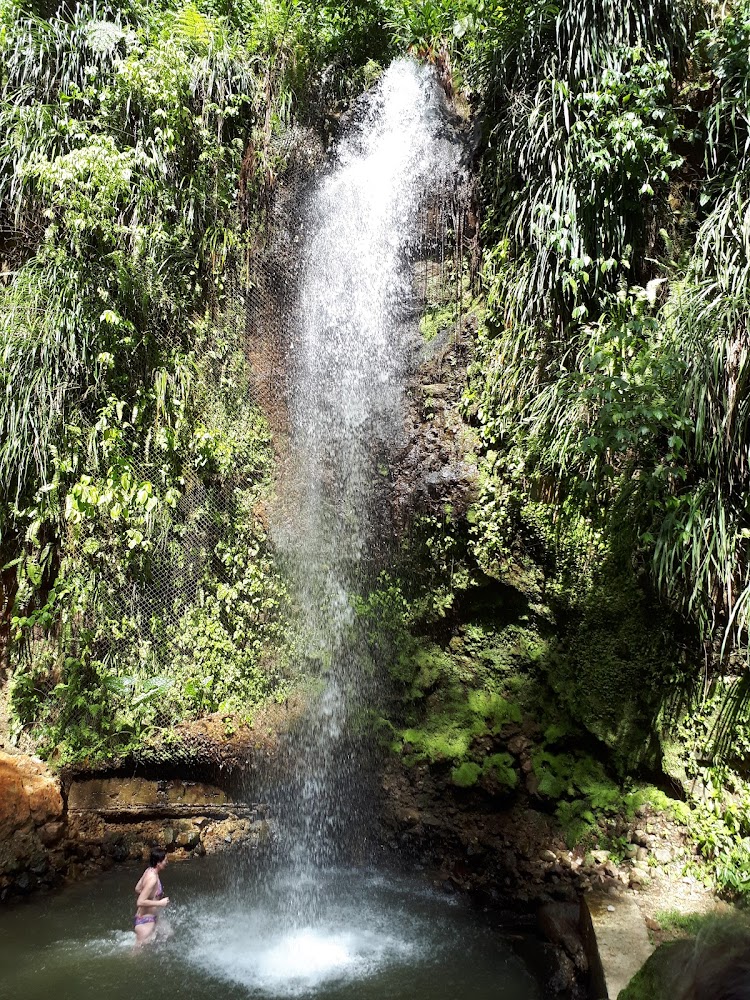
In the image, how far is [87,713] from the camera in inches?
206

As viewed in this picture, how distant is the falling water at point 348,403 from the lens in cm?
526

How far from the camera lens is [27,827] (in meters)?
4.61

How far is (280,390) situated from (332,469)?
35.9 inches

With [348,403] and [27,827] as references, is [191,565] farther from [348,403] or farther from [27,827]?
[27,827]

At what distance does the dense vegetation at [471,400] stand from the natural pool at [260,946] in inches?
36.2

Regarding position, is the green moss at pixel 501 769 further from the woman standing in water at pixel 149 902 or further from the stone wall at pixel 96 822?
the woman standing in water at pixel 149 902

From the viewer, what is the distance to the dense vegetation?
14.2 feet

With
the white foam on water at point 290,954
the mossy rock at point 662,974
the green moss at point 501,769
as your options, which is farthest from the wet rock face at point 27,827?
the mossy rock at point 662,974

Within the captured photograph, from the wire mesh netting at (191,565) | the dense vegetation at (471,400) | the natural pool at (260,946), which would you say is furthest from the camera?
the wire mesh netting at (191,565)

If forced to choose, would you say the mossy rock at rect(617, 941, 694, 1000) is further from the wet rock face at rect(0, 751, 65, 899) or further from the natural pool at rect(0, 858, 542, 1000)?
the wet rock face at rect(0, 751, 65, 899)

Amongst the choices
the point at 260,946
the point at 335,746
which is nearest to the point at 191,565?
the point at 335,746

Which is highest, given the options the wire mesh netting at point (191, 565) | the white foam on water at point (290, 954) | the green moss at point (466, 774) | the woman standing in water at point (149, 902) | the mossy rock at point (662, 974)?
the wire mesh netting at point (191, 565)

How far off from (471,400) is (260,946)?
3.95 meters

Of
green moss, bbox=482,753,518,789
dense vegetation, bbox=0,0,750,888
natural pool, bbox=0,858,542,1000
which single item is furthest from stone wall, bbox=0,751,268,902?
green moss, bbox=482,753,518,789
